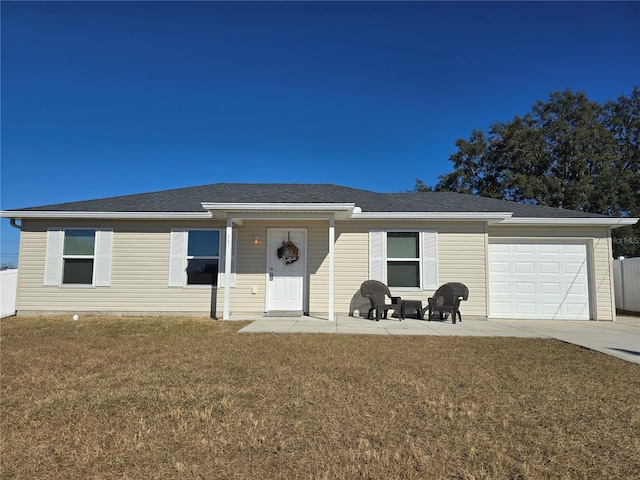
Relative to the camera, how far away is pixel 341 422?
292 centimetres

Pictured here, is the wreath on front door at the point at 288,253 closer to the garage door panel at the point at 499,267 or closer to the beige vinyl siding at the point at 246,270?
the beige vinyl siding at the point at 246,270

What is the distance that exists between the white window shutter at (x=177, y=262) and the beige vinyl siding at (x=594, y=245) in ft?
27.1

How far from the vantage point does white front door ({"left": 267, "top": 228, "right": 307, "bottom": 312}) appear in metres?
9.32

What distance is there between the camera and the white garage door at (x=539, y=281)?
31.1 feet

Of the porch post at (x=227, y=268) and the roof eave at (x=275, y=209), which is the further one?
the porch post at (x=227, y=268)

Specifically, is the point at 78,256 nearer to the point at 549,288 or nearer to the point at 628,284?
the point at 549,288

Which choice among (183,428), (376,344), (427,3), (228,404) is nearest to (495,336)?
(376,344)

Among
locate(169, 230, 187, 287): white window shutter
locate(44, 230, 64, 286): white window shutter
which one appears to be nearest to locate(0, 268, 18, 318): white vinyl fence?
locate(44, 230, 64, 286): white window shutter

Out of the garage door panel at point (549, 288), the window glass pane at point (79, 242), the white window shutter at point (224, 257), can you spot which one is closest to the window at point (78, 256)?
the window glass pane at point (79, 242)

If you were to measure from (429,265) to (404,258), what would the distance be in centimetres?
66

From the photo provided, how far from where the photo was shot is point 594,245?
9484mm

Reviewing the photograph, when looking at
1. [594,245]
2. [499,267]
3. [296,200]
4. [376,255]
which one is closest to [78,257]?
[296,200]

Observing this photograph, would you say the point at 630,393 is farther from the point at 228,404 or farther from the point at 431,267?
the point at 431,267

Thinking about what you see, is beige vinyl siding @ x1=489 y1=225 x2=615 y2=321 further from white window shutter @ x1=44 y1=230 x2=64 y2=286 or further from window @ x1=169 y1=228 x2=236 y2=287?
white window shutter @ x1=44 y1=230 x2=64 y2=286
